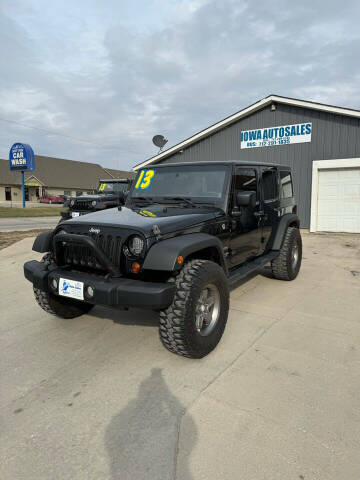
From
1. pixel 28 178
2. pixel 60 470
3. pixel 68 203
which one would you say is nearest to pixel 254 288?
pixel 60 470

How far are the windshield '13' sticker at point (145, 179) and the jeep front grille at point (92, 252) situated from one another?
1430 millimetres

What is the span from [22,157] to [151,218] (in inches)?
1289

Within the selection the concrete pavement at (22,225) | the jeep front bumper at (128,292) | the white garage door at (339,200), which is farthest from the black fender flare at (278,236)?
the concrete pavement at (22,225)

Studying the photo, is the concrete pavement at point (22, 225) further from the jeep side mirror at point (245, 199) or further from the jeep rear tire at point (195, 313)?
the jeep rear tire at point (195, 313)

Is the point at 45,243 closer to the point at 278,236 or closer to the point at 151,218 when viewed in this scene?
the point at 151,218

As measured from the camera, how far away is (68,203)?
9523mm

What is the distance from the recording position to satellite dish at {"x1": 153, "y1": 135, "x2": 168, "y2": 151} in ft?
50.6

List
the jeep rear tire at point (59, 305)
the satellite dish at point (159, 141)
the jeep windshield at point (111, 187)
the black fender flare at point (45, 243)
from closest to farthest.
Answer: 1. the black fender flare at point (45, 243)
2. the jeep rear tire at point (59, 305)
3. the jeep windshield at point (111, 187)
4. the satellite dish at point (159, 141)

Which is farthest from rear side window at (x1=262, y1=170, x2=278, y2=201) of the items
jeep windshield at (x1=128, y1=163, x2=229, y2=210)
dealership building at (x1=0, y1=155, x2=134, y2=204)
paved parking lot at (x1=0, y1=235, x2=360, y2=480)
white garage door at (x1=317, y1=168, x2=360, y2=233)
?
dealership building at (x1=0, y1=155, x2=134, y2=204)

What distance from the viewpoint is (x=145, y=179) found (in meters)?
4.21

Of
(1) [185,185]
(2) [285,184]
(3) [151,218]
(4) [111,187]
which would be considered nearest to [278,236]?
(2) [285,184]

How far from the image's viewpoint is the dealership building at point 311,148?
10.9 meters

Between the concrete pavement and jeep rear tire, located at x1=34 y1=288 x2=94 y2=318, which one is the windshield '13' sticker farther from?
the concrete pavement

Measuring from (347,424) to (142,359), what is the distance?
161 cm
